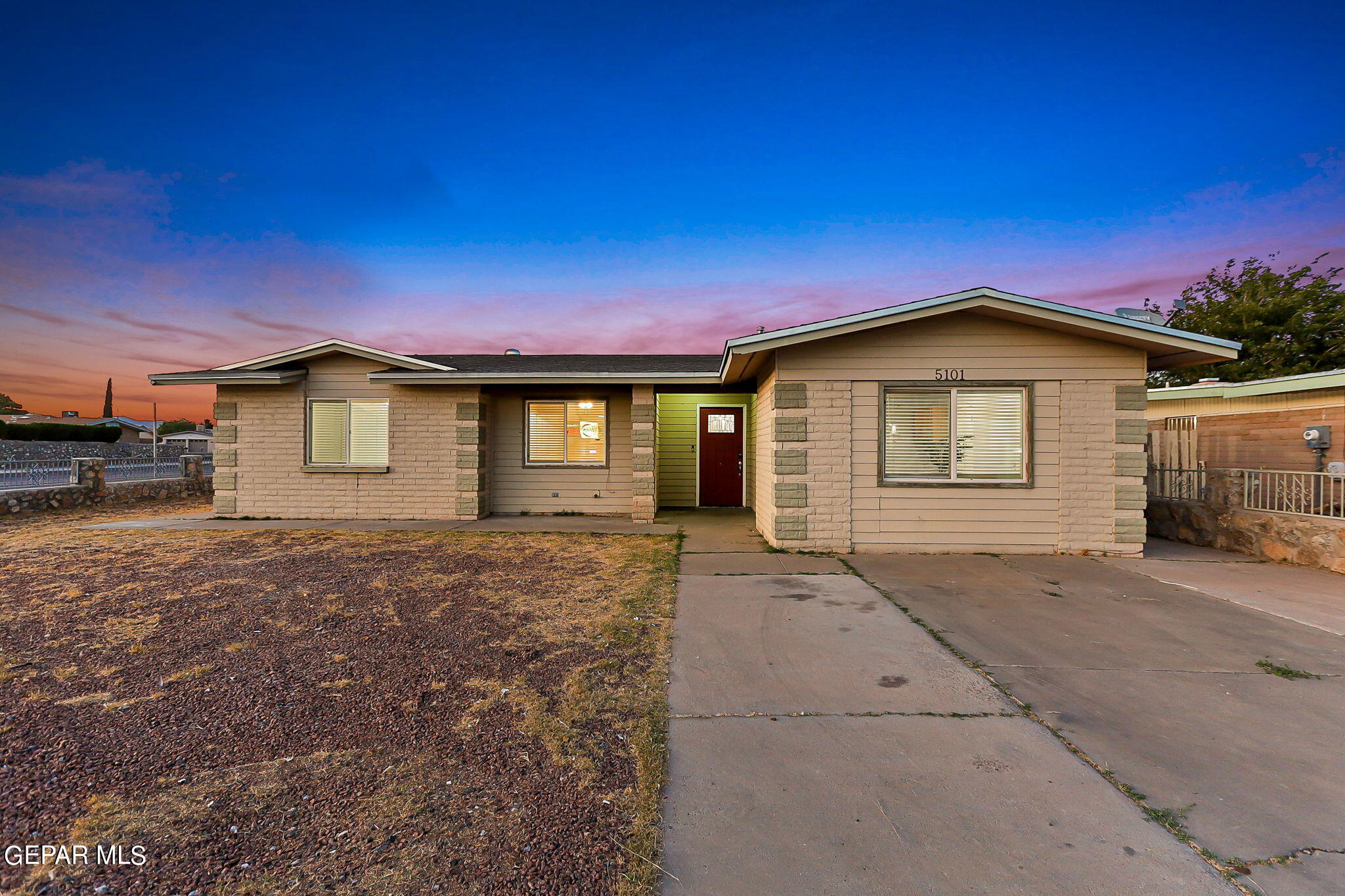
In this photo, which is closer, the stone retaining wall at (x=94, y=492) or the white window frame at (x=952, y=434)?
the white window frame at (x=952, y=434)

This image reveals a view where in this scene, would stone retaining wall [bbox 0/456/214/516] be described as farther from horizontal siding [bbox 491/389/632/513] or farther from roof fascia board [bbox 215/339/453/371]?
horizontal siding [bbox 491/389/632/513]

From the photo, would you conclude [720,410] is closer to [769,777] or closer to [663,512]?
[663,512]

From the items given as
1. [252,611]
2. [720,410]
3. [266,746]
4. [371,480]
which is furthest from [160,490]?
[266,746]

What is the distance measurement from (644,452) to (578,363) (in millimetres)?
3365

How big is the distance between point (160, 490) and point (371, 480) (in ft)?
28.8

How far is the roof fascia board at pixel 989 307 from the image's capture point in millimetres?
6848

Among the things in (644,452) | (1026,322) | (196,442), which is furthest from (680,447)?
(196,442)

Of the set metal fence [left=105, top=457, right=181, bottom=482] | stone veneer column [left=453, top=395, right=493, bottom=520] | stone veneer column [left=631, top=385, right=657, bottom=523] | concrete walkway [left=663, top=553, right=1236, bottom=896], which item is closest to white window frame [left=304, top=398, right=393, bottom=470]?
stone veneer column [left=453, top=395, right=493, bottom=520]

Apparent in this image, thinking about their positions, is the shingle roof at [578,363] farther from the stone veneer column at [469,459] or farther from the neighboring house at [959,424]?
the neighboring house at [959,424]

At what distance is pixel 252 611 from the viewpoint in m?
4.78

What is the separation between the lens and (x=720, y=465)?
12.6 meters

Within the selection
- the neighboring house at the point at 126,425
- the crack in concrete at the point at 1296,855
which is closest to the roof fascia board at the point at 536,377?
the crack in concrete at the point at 1296,855

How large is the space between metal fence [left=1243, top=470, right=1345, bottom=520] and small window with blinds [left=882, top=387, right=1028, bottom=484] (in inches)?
121

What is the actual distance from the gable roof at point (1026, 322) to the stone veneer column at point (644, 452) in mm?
3213
